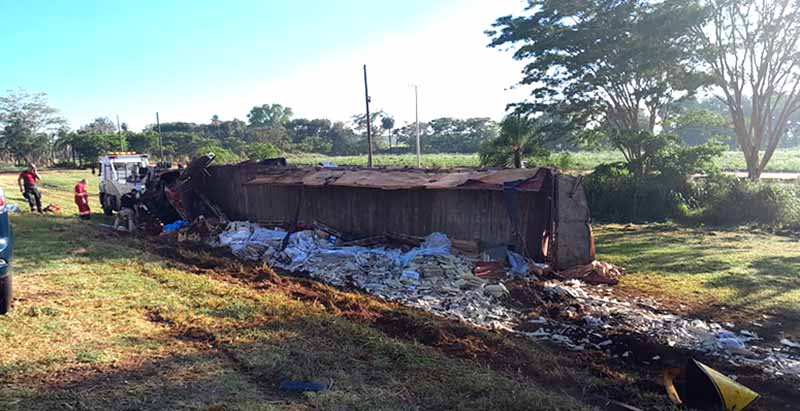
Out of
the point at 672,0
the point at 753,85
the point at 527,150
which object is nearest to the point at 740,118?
the point at 753,85

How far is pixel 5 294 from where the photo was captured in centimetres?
549

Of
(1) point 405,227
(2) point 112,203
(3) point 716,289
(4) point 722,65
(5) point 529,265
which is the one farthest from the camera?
(4) point 722,65

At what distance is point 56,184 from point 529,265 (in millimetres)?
33742

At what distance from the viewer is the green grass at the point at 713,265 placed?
328 inches

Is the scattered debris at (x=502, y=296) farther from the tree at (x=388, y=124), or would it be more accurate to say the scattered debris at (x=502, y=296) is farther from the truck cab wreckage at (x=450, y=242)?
the tree at (x=388, y=124)

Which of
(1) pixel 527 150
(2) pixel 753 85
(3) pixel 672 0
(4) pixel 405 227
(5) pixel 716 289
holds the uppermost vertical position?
Result: (3) pixel 672 0

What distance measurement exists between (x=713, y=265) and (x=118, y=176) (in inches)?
724

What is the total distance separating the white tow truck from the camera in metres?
17.4

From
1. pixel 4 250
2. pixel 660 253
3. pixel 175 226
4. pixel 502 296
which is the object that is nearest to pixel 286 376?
pixel 4 250

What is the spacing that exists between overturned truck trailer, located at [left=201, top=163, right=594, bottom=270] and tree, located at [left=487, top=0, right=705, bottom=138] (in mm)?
13230

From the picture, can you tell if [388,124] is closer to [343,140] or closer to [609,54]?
[343,140]

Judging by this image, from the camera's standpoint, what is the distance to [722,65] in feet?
70.0

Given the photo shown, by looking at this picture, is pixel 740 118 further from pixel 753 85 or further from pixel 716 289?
pixel 716 289

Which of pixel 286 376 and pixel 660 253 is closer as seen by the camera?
pixel 286 376
